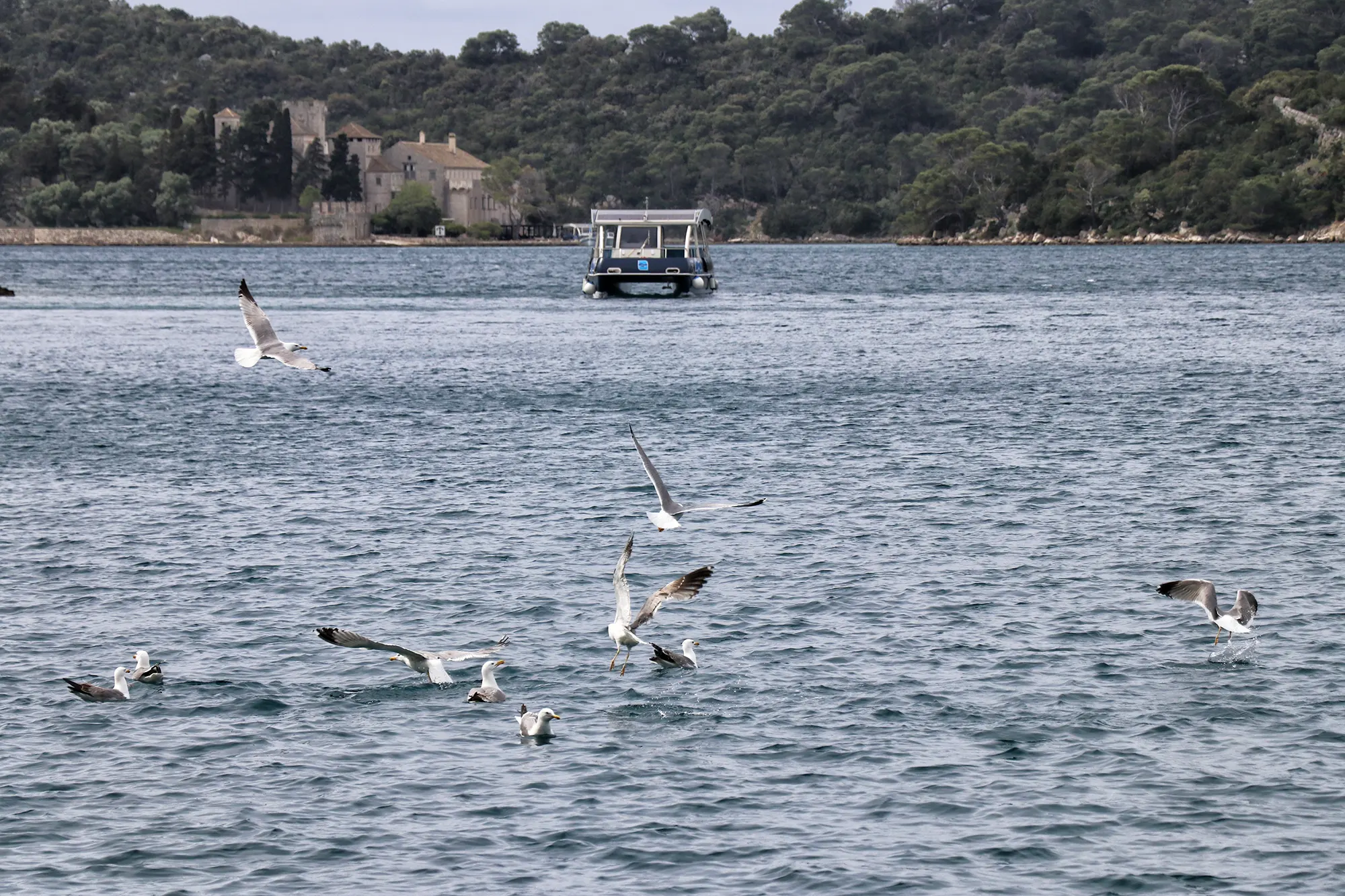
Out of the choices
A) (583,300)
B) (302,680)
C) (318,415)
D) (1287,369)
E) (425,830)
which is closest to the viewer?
(425,830)

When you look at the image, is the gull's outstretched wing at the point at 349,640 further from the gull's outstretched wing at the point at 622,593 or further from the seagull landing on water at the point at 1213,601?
the seagull landing on water at the point at 1213,601

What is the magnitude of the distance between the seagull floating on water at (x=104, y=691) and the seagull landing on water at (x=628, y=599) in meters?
5.21

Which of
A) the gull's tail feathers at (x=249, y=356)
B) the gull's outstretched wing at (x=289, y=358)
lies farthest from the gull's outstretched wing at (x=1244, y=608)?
the gull's tail feathers at (x=249, y=356)

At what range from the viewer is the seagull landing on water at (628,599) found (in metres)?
18.0

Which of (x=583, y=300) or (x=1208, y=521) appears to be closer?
(x=1208, y=521)

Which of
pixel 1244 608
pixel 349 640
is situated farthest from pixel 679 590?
pixel 1244 608

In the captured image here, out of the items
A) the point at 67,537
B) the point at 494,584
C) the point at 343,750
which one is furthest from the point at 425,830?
the point at 67,537

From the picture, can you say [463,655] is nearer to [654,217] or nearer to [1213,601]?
[1213,601]

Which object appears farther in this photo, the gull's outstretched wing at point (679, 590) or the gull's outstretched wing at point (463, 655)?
the gull's outstretched wing at point (463, 655)

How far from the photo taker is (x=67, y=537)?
92.3 ft

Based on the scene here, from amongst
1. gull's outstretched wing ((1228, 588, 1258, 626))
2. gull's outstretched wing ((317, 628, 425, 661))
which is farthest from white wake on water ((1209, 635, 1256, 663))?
gull's outstretched wing ((317, 628, 425, 661))

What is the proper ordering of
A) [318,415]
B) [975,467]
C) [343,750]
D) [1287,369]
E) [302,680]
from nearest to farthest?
1. [343,750]
2. [302,680]
3. [975,467]
4. [318,415]
5. [1287,369]

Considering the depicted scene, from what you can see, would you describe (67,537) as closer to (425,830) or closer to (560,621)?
(560,621)

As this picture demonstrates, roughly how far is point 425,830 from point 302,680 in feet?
16.2
